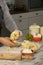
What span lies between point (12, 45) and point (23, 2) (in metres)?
2.58

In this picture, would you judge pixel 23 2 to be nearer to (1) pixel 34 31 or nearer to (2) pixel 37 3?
(2) pixel 37 3

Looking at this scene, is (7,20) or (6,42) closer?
(6,42)

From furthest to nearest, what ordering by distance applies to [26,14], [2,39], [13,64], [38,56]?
[26,14] → [2,39] → [38,56] → [13,64]

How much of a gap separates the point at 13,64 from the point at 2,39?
14.6 inches

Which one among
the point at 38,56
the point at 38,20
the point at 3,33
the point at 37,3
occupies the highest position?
the point at 38,56

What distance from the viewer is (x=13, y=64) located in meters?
1.57

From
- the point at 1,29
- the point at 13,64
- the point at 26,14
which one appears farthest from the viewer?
the point at 26,14

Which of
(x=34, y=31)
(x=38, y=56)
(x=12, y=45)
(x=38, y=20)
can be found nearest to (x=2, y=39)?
(x=12, y=45)

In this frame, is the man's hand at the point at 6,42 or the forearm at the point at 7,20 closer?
the man's hand at the point at 6,42

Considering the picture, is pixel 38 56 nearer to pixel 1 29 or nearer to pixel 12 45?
pixel 12 45

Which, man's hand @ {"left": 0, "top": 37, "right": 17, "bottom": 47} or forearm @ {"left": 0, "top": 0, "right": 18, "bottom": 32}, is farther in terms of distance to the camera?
forearm @ {"left": 0, "top": 0, "right": 18, "bottom": 32}

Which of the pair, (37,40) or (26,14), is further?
(26,14)

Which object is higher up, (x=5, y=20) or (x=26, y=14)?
(x=5, y=20)

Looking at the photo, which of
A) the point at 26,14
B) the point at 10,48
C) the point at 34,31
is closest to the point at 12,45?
the point at 10,48
